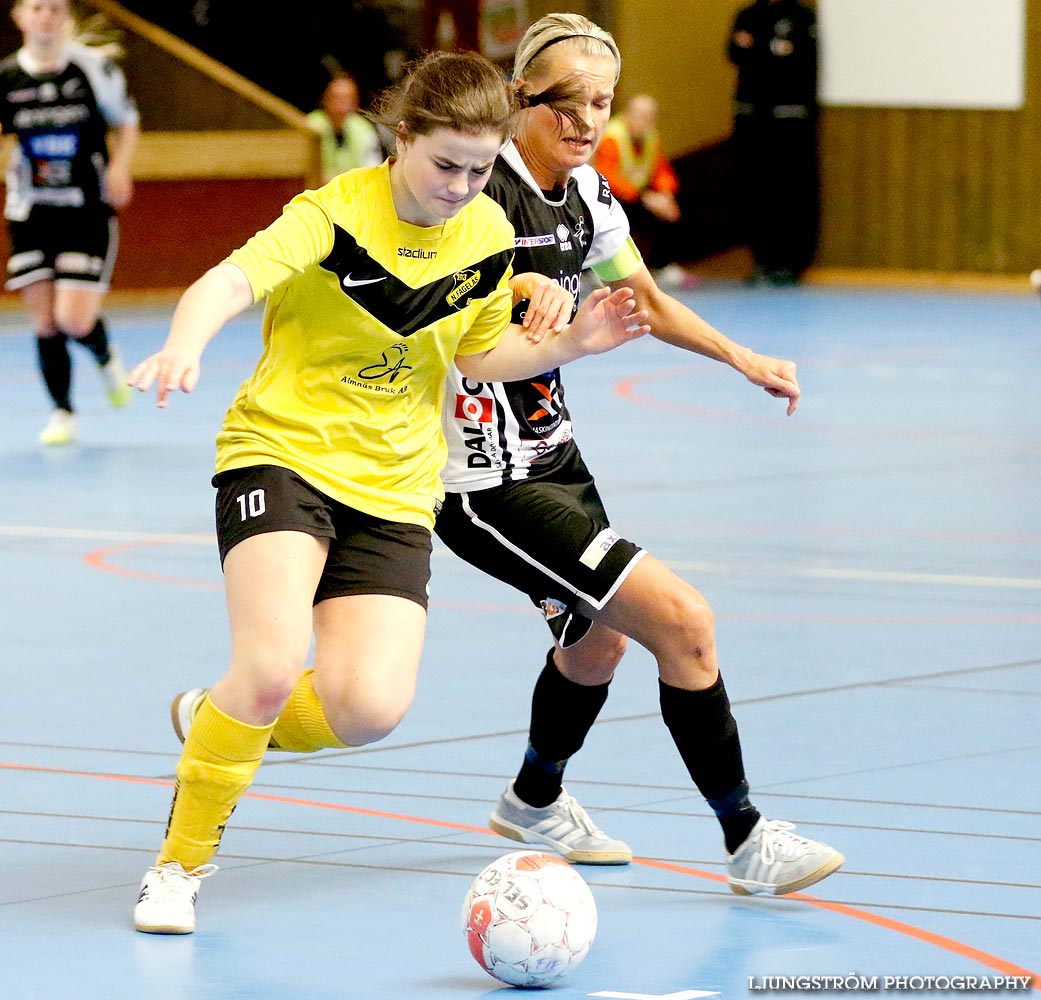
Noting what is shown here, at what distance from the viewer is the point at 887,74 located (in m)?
20.6

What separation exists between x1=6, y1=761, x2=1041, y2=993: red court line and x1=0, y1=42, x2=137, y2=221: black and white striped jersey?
5.80 meters

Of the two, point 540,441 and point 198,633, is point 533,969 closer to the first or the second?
point 540,441

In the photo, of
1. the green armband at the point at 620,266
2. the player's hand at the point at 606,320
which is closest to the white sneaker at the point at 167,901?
the player's hand at the point at 606,320

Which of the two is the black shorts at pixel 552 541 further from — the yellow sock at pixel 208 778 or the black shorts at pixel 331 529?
the yellow sock at pixel 208 778

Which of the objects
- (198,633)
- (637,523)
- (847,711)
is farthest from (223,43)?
(847,711)

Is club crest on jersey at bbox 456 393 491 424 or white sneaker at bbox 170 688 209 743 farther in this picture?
white sneaker at bbox 170 688 209 743

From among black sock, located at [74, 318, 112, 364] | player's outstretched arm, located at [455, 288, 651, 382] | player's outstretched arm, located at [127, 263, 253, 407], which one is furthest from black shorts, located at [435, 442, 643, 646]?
black sock, located at [74, 318, 112, 364]

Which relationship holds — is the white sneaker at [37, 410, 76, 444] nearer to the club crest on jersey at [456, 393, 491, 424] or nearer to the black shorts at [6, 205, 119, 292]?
the black shorts at [6, 205, 119, 292]

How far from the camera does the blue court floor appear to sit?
3.79 m

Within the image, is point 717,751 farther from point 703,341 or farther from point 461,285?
point 461,285

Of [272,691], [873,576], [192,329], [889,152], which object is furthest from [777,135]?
[192,329]

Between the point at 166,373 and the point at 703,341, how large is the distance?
4.41ft

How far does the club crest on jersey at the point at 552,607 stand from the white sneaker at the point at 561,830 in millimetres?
401

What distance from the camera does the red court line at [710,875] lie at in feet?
12.0
